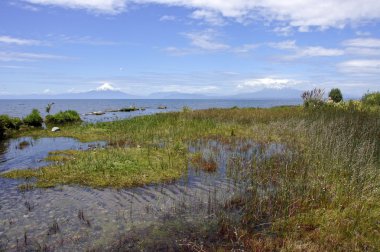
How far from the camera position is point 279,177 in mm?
13844

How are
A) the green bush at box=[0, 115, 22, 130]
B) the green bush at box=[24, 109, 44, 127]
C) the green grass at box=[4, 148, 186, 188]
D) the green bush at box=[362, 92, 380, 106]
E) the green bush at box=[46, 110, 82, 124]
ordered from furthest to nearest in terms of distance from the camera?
the green bush at box=[46, 110, 82, 124] → the green bush at box=[362, 92, 380, 106] → the green bush at box=[24, 109, 44, 127] → the green bush at box=[0, 115, 22, 130] → the green grass at box=[4, 148, 186, 188]

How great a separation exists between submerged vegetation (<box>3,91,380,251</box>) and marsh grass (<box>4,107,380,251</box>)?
0.03m

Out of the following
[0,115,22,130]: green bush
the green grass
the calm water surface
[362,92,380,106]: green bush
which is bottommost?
the calm water surface

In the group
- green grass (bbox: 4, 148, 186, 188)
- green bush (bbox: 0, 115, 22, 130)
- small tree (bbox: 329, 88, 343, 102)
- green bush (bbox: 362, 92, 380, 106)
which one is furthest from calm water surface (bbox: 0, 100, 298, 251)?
small tree (bbox: 329, 88, 343, 102)

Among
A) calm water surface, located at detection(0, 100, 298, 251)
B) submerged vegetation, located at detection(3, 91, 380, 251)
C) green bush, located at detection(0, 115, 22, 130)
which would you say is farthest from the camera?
green bush, located at detection(0, 115, 22, 130)

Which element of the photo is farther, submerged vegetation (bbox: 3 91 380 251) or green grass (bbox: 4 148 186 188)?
green grass (bbox: 4 148 186 188)

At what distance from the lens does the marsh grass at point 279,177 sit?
360 inches

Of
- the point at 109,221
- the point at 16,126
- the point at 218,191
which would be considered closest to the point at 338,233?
the point at 218,191

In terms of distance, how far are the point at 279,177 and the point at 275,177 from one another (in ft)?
1.18

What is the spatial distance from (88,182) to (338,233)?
33.4 feet

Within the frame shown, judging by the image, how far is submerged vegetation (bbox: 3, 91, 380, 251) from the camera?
9117 mm

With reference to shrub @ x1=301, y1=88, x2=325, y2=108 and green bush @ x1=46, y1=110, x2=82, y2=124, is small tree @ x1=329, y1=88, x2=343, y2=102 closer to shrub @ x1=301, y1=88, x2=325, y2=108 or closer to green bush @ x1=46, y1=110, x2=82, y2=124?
shrub @ x1=301, y1=88, x2=325, y2=108

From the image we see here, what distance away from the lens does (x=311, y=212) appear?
33.8ft

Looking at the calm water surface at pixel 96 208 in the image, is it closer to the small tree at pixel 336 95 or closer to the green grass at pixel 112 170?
the green grass at pixel 112 170
